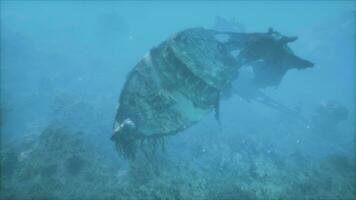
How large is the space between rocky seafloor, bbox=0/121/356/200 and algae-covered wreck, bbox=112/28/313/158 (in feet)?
7.64

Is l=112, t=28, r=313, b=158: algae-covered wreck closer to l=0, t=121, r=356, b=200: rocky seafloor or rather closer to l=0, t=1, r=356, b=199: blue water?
l=0, t=1, r=356, b=199: blue water

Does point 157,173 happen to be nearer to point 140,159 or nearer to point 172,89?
point 140,159

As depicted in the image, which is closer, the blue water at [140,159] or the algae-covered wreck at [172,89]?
the algae-covered wreck at [172,89]

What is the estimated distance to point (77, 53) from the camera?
140 ft

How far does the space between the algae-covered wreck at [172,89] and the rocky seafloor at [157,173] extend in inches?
91.7

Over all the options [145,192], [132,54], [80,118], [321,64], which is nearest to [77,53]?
[132,54]

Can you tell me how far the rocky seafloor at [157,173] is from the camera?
10.9 meters

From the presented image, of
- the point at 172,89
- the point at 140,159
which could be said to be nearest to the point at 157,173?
the point at 140,159

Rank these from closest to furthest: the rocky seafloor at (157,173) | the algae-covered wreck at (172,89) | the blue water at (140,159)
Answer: the algae-covered wreck at (172,89)
the rocky seafloor at (157,173)
the blue water at (140,159)

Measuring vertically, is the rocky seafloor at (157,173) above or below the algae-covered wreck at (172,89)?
below

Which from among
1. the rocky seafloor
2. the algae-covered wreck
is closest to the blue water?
the rocky seafloor

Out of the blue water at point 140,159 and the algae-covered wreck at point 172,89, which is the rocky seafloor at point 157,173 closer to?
the blue water at point 140,159

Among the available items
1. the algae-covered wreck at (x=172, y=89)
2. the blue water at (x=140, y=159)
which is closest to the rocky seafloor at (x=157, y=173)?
the blue water at (x=140, y=159)

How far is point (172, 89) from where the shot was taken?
9750 millimetres
